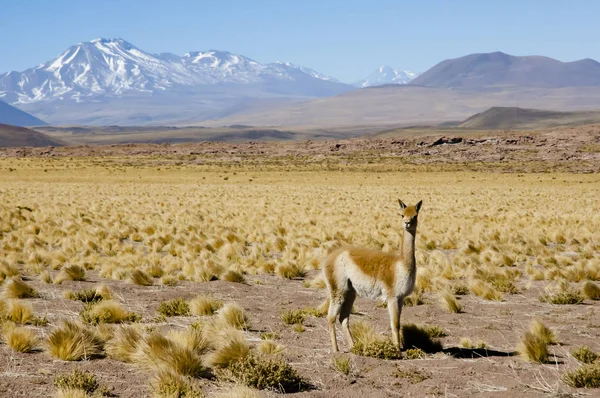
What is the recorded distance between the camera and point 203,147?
106 m

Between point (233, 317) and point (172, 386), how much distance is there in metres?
2.82

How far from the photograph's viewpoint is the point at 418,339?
25.3 ft

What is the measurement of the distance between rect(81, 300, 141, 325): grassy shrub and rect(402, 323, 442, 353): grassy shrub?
12.3ft

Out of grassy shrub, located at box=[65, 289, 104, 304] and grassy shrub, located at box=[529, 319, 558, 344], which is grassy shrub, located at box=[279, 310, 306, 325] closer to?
grassy shrub, located at box=[529, 319, 558, 344]

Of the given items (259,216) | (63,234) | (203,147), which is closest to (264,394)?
(63,234)

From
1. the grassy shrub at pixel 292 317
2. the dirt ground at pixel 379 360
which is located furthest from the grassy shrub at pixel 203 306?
the grassy shrub at pixel 292 317

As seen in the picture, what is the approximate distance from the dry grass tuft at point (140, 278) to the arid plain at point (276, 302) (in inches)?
2.1

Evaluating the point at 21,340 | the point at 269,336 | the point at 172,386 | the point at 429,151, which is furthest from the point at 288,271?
the point at 429,151

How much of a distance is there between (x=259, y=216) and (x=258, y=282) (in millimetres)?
12117

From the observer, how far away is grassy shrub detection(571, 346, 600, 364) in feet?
23.1

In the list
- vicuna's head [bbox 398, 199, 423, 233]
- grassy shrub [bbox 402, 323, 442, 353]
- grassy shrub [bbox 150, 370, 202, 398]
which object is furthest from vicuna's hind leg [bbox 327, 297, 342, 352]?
grassy shrub [bbox 150, 370, 202, 398]

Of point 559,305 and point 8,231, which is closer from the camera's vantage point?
point 559,305

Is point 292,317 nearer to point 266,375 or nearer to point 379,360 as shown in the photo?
point 379,360

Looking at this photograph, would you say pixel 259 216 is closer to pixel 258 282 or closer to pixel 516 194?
pixel 258 282
